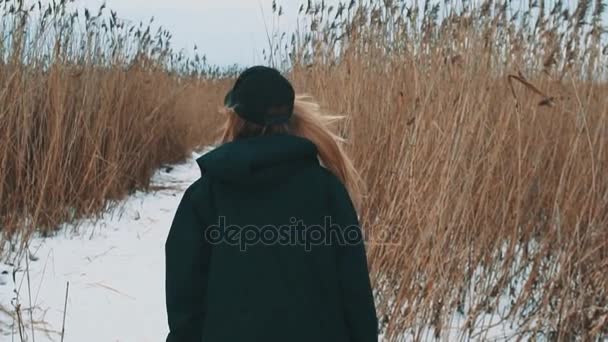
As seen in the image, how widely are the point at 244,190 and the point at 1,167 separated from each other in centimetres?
237

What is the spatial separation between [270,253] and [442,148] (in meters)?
1.13

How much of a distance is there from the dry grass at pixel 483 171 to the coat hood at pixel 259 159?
86cm

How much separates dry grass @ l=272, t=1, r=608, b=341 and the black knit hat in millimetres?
828

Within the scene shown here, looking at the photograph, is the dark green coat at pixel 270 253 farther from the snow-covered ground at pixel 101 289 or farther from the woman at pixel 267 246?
the snow-covered ground at pixel 101 289

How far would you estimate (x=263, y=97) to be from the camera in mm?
1267

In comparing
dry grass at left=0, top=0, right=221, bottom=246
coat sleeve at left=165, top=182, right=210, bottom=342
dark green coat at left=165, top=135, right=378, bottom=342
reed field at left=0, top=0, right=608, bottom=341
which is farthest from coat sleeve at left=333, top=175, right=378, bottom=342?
dry grass at left=0, top=0, right=221, bottom=246

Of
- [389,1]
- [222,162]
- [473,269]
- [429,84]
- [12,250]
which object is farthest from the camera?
[389,1]

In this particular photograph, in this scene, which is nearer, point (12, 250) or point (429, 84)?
point (429, 84)

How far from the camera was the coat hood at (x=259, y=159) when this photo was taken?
118cm

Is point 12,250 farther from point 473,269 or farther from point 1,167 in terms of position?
point 473,269

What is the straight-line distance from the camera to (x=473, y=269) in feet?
7.86

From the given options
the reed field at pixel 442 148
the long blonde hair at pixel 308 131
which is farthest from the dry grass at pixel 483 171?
the long blonde hair at pixel 308 131

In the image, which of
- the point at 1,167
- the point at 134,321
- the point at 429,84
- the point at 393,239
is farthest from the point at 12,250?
the point at 429,84
